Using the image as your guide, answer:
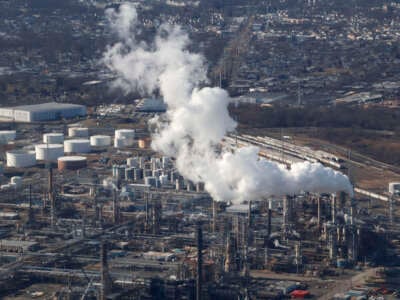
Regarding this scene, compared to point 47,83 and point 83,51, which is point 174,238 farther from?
point 83,51

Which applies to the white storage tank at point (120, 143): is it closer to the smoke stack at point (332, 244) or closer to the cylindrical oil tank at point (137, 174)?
the cylindrical oil tank at point (137, 174)

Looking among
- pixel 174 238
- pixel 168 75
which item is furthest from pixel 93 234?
pixel 168 75

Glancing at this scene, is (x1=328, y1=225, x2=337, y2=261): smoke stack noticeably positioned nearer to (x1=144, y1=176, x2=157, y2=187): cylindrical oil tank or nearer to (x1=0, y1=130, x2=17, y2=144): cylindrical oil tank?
(x1=144, y1=176, x2=157, y2=187): cylindrical oil tank

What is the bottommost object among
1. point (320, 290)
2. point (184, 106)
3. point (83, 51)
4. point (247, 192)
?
point (320, 290)

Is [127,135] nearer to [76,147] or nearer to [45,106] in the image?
[76,147]

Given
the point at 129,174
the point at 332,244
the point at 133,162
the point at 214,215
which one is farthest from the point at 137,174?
the point at 332,244

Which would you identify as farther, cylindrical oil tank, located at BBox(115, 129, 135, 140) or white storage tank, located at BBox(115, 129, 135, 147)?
cylindrical oil tank, located at BBox(115, 129, 135, 140)

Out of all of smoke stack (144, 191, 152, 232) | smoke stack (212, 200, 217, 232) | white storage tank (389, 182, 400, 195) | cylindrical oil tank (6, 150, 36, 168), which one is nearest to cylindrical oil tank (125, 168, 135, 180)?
smoke stack (144, 191, 152, 232)

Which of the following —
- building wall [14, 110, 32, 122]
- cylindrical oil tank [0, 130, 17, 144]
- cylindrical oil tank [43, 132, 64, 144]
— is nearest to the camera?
cylindrical oil tank [43, 132, 64, 144]
